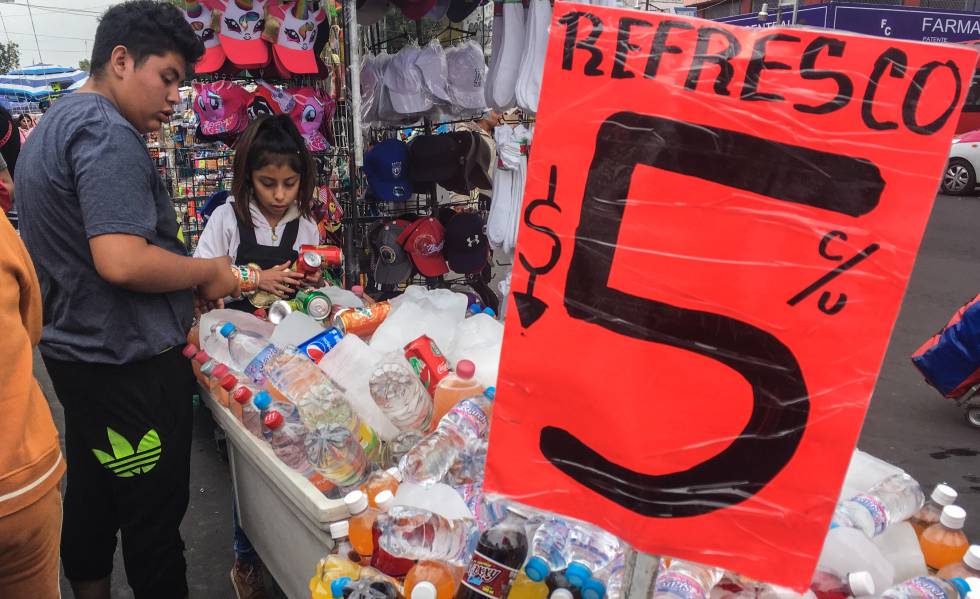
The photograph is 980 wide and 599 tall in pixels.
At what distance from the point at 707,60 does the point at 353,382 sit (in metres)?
Answer: 1.48

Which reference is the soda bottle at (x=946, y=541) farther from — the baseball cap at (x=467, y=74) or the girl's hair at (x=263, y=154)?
the baseball cap at (x=467, y=74)

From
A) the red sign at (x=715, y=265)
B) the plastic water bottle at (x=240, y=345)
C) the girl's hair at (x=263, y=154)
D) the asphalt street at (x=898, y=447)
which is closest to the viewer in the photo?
the red sign at (x=715, y=265)

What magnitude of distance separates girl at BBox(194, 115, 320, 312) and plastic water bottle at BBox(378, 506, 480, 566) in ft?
5.42

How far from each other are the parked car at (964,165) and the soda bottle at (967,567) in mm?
13110

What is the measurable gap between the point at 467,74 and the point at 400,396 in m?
2.94

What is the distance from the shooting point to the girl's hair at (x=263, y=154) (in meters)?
2.84

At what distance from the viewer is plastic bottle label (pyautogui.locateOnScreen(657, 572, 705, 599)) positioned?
1337mm

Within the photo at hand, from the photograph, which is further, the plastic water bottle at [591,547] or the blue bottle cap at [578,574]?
the plastic water bottle at [591,547]

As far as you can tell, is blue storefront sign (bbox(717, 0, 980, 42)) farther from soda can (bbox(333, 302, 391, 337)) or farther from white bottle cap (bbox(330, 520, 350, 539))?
white bottle cap (bbox(330, 520, 350, 539))

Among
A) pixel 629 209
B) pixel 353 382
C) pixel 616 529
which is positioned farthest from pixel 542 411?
pixel 353 382

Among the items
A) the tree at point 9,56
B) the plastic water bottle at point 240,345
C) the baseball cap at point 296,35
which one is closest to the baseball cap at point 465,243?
the baseball cap at point 296,35

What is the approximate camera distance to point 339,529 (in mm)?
1602

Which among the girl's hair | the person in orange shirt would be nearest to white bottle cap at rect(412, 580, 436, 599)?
the person in orange shirt

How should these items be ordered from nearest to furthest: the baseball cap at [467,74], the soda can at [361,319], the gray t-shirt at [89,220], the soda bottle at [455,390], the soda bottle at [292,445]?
the gray t-shirt at [89,220]
the soda bottle at [292,445]
the soda bottle at [455,390]
the soda can at [361,319]
the baseball cap at [467,74]
